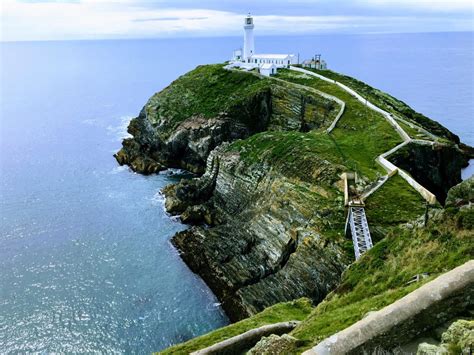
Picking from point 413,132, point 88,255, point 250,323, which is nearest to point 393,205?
point 250,323

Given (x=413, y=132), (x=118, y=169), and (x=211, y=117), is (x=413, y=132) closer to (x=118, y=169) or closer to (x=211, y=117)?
(x=211, y=117)

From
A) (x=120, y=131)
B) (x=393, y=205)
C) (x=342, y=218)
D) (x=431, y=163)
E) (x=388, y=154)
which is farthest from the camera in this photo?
(x=120, y=131)

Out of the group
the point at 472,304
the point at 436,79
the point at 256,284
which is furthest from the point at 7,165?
the point at 436,79

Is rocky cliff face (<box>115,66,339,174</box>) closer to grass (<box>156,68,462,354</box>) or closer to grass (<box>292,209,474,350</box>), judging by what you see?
grass (<box>156,68,462,354</box>)

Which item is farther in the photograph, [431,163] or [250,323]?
[431,163]

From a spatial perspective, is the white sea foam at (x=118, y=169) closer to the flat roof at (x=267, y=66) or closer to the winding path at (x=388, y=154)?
the flat roof at (x=267, y=66)
